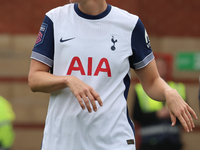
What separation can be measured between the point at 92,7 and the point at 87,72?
1.46ft

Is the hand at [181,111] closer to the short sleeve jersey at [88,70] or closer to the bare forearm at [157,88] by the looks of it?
the bare forearm at [157,88]

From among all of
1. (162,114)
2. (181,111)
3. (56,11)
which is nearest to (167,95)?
(181,111)

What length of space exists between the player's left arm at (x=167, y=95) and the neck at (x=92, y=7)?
51cm

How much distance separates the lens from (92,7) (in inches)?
105

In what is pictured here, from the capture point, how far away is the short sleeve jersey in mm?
2549

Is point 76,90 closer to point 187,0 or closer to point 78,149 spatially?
point 78,149

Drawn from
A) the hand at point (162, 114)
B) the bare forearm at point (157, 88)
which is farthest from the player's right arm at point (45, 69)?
the hand at point (162, 114)

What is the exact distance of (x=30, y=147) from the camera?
23.1 ft

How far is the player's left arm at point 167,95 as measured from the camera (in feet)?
7.94

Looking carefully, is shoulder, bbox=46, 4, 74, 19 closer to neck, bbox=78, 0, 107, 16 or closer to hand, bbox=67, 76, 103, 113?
neck, bbox=78, 0, 107, 16

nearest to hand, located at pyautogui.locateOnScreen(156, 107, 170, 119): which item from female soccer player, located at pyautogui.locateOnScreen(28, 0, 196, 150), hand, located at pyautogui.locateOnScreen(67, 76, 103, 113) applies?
female soccer player, located at pyautogui.locateOnScreen(28, 0, 196, 150)

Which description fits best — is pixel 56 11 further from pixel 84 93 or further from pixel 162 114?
pixel 162 114

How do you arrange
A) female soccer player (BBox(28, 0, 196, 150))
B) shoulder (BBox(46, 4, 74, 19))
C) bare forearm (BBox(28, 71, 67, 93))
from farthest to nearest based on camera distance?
shoulder (BBox(46, 4, 74, 19)), female soccer player (BBox(28, 0, 196, 150)), bare forearm (BBox(28, 71, 67, 93))

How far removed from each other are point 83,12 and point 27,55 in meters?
4.37
